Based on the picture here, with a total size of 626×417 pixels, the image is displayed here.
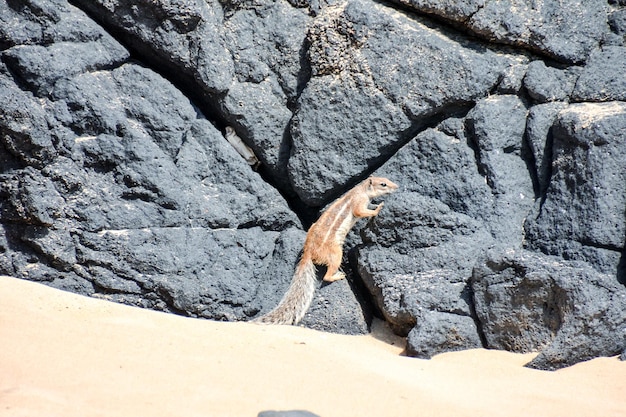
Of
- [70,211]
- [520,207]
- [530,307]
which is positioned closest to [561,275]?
[530,307]

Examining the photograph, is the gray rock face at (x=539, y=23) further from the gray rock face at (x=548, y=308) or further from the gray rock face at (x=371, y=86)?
the gray rock face at (x=548, y=308)

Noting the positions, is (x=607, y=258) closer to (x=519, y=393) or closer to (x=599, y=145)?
(x=599, y=145)

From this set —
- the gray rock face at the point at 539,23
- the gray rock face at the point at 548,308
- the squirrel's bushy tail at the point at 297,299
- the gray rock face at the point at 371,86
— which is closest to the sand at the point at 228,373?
the gray rock face at the point at 548,308

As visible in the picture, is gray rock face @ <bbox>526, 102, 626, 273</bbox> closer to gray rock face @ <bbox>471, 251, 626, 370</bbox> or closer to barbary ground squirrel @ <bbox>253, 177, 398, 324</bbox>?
gray rock face @ <bbox>471, 251, 626, 370</bbox>

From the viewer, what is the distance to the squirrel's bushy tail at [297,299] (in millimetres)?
6609

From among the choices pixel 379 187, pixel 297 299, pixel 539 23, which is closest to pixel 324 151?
pixel 379 187

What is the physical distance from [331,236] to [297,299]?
0.72m

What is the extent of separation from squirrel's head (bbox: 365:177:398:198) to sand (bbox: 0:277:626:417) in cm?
152

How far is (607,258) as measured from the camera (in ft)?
20.2

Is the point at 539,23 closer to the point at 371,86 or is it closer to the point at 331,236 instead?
the point at 371,86

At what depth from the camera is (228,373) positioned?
461cm

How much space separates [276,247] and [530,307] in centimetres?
255

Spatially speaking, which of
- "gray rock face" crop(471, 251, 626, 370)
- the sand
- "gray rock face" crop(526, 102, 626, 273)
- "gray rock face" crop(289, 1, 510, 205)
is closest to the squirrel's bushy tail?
the sand

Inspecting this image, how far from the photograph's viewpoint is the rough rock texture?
636 cm
